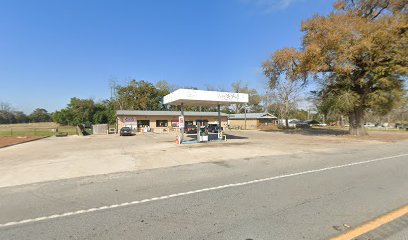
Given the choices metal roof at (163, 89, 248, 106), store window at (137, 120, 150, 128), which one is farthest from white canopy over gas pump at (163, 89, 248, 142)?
store window at (137, 120, 150, 128)

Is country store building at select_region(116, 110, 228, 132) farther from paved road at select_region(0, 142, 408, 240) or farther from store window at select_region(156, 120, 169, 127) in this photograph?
paved road at select_region(0, 142, 408, 240)

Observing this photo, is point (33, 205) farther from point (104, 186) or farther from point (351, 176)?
point (351, 176)

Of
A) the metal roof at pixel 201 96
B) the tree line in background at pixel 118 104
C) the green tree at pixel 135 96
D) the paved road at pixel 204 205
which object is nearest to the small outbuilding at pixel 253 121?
the tree line in background at pixel 118 104

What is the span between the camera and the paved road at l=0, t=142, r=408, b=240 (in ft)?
11.4

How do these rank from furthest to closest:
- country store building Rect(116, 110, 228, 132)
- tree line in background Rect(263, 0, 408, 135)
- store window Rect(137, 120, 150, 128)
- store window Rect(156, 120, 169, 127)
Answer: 1. store window Rect(156, 120, 169, 127)
2. store window Rect(137, 120, 150, 128)
3. country store building Rect(116, 110, 228, 132)
4. tree line in background Rect(263, 0, 408, 135)

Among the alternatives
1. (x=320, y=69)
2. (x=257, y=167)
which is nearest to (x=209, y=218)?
(x=257, y=167)

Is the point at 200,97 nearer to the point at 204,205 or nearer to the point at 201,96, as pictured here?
the point at 201,96

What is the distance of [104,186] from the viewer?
613cm

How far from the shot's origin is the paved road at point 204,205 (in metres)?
3.46

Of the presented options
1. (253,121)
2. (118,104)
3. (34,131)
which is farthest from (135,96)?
(253,121)

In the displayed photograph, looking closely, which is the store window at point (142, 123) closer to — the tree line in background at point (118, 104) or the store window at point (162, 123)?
the store window at point (162, 123)

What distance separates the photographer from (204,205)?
4.52m

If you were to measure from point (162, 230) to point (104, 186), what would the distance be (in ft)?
11.1

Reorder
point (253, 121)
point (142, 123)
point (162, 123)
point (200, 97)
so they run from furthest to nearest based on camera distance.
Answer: point (253, 121) < point (162, 123) < point (142, 123) < point (200, 97)
